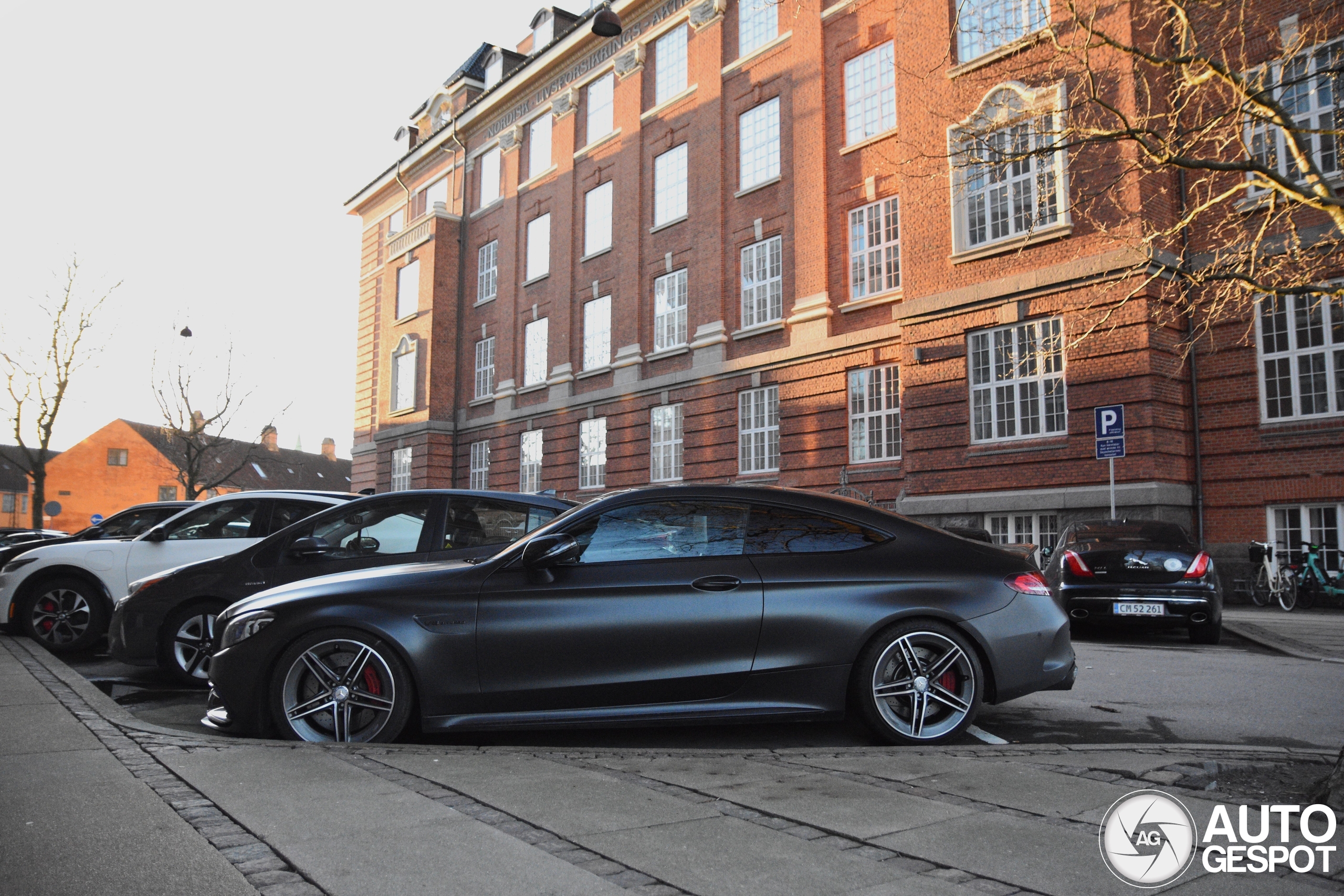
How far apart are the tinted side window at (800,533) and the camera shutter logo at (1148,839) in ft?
6.85

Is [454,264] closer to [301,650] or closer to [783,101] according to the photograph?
[783,101]

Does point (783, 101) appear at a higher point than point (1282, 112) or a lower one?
higher

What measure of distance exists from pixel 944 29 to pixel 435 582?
1916 centimetres

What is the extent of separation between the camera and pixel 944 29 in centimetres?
2095

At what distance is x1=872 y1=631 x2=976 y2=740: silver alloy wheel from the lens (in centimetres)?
571

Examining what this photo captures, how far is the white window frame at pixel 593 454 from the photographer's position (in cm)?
3158

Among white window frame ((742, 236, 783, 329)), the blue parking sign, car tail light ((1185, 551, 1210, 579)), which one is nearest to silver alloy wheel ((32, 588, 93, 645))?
car tail light ((1185, 551, 1210, 579))

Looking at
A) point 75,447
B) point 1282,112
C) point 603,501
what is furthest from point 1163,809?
point 75,447

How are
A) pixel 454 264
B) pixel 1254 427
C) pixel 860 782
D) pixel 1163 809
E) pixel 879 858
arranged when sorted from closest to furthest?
pixel 879 858 < pixel 1163 809 < pixel 860 782 < pixel 1254 427 < pixel 454 264

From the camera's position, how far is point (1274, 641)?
11.6m

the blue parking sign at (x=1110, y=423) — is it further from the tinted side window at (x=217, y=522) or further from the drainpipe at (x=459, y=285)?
the drainpipe at (x=459, y=285)

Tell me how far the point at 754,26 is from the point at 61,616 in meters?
22.7

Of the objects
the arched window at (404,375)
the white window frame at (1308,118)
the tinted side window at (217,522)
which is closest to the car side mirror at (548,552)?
the tinted side window at (217,522)

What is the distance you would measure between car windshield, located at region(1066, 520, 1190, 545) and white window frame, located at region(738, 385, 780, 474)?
1247 cm
